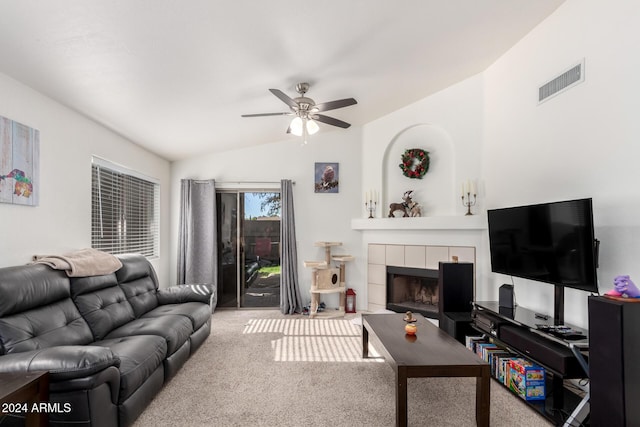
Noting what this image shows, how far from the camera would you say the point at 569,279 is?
7.48 feet

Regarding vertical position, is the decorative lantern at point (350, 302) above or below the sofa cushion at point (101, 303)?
below

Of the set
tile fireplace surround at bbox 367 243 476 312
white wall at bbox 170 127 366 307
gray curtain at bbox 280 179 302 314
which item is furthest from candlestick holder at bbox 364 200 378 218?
gray curtain at bbox 280 179 302 314

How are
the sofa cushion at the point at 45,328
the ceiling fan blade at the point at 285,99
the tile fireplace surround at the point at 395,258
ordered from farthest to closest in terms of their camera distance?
the tile fireplace surround at the point at 395,258 < the ceiling fan blade at the point at 285,99 < the sofa cushion at the point at 45,328

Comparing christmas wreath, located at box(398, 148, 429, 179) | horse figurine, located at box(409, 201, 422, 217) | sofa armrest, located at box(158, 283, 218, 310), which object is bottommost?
sofa armrest, located at box(158, 283, 218, 310)

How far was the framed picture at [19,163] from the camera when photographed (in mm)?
2324

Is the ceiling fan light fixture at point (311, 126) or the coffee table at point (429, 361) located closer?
the coffee table at point (429, 361)

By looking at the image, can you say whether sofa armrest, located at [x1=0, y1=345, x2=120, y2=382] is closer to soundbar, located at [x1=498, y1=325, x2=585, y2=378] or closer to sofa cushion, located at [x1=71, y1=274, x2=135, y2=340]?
sofa cushion, located at [x1=71, y1=274, x2=135, y2=340]

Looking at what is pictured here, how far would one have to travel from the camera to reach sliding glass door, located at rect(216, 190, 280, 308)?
16.7 ft

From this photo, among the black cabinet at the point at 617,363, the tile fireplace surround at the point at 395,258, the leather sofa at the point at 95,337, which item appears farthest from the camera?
the tile fireplace surround at the point at 395,258

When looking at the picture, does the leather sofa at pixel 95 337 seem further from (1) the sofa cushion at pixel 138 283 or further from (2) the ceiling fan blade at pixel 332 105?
(2) the ceiling fan blade at pixel 332 105

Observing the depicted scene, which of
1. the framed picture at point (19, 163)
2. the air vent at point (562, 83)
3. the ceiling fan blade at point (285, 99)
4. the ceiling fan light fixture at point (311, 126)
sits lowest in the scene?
the framed picture at point (19, 163)

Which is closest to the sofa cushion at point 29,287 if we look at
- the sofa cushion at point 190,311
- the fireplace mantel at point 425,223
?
the sofa cushion at point 190,311

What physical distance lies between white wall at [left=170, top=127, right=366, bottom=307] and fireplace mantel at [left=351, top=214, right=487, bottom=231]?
0.97 ft

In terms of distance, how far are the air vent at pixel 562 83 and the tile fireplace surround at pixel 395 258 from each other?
1.84 metres
